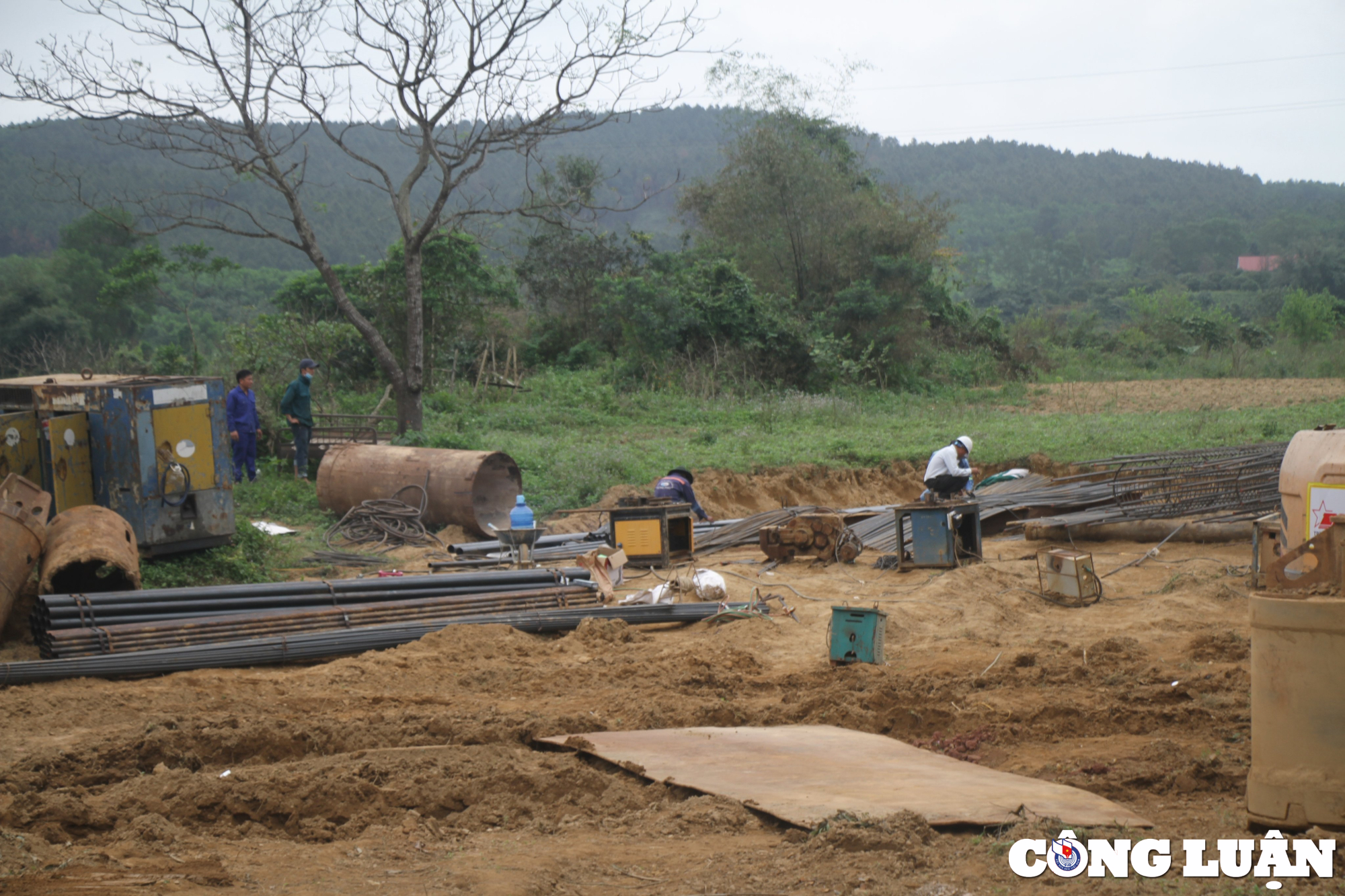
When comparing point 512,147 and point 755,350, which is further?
point 755,350

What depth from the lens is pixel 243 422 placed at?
12516 mm

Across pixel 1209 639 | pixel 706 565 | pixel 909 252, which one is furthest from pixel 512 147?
pixel 909 252

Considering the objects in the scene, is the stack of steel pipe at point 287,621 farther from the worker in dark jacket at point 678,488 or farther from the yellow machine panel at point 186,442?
the worker in dark jacket at point 678,488

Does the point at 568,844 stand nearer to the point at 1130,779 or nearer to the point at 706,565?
the point at 1130,779

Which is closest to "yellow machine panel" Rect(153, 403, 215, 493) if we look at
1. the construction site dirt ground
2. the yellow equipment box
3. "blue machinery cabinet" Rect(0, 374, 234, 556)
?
"blue machinery cabinet" Rect(0, 374, 234, 556)

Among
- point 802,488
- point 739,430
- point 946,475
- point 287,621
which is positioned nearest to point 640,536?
point 946,475

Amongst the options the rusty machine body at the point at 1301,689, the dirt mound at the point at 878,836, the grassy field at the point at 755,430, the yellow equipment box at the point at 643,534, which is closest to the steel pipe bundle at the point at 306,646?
the yellow equipment box at the point at 643,534

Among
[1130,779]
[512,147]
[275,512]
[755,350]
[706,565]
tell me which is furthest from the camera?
[755,350]

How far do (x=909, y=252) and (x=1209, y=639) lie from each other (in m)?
21.9

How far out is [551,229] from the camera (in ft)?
90.1

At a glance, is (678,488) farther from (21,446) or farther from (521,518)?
(21,446)

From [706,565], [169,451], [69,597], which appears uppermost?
[169,451]

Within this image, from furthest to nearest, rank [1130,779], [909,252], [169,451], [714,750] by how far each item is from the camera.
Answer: [909,252] → [169,451] → [714,750] → [1130,779]

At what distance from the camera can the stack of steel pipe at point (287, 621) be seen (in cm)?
610
